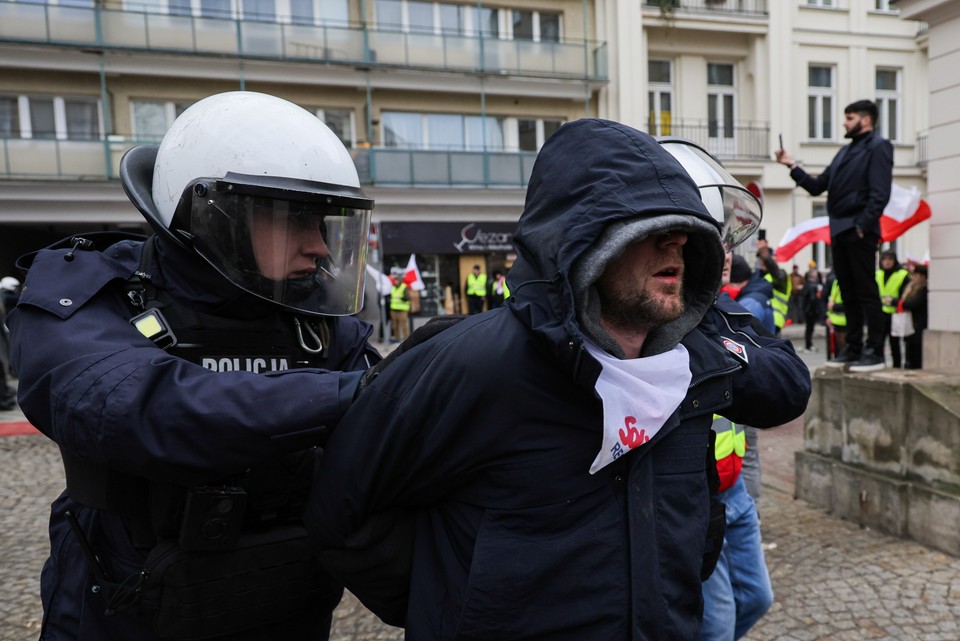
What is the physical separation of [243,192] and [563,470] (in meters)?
0.89

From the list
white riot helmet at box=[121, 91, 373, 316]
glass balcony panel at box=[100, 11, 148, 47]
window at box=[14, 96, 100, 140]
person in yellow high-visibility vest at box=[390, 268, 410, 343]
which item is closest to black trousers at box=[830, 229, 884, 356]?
white riot helmet at box=[121, 91, 373, 316]

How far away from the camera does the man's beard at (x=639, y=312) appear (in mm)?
1387

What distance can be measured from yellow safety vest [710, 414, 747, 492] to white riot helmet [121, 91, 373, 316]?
1.47 meters

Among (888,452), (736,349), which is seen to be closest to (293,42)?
(888,452)

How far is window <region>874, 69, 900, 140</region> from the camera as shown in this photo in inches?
869

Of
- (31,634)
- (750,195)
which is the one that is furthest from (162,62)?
(750,195)

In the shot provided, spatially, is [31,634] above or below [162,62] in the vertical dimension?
below

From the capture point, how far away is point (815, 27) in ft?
69.6

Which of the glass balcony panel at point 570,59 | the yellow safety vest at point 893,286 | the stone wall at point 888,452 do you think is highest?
the glass balcony panel at point 570,59

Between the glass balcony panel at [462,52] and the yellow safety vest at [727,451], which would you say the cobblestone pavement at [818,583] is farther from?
the glass balcony panel at [462,52]

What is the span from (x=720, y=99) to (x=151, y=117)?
16312 millimetres

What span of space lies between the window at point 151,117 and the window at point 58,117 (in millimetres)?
889

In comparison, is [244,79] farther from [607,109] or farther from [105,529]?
[105,529]

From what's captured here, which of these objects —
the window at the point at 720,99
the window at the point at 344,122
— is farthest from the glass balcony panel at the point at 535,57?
the window at the point at 720,99
